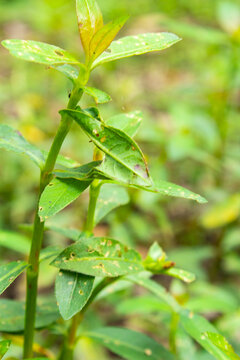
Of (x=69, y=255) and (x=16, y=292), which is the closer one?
(x=69, y=255)

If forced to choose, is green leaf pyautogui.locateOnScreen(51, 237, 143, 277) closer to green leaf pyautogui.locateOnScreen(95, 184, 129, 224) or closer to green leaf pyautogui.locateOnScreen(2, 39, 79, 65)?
green leaf pyautogui.locateOnScreen(95, 184, 129, 224)

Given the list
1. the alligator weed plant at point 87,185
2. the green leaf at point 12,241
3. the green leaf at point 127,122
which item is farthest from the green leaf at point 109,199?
the green leaf at point 12,241

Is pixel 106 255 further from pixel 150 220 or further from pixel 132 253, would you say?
pixel 150 220

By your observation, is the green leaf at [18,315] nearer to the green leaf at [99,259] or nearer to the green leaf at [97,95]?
the green leaf at [99,259]

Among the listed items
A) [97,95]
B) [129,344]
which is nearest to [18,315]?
[129,344]

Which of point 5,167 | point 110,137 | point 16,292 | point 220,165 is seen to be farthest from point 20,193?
point 110,137

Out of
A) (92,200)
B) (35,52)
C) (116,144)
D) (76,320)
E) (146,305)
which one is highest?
(35,52)

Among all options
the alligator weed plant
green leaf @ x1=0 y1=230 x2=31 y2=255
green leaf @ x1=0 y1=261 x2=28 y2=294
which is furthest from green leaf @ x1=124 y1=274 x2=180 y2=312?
green leaf @ x1=0 y1=230 x2=31 y2=255

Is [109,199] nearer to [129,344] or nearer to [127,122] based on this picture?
[127,122]
